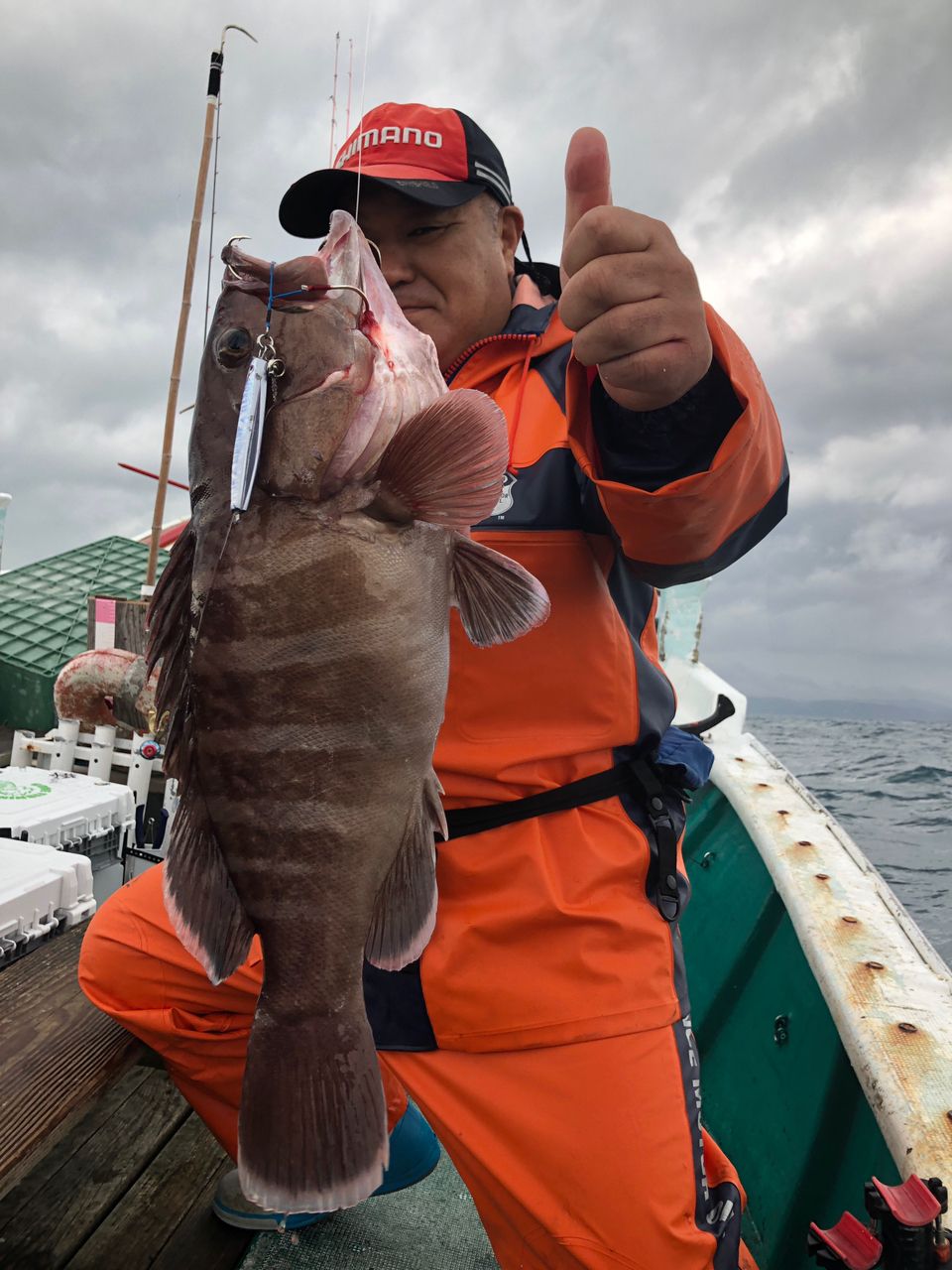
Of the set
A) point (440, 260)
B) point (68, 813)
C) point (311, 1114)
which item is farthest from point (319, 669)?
point (68, 813)

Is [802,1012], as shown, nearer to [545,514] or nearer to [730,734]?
[545,514]

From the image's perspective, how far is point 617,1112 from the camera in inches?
72.6

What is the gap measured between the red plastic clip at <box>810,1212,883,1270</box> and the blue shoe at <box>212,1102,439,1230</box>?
52.9 inches

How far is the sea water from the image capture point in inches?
246

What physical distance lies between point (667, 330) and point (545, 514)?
0.64m

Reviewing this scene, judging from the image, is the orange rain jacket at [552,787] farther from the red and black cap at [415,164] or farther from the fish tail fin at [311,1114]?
the red and black cap at [415,164]

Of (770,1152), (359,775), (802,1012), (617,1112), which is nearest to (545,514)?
(359,775)

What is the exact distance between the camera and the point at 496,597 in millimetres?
1509

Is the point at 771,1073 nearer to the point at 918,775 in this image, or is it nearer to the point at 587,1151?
the point at 587,1151

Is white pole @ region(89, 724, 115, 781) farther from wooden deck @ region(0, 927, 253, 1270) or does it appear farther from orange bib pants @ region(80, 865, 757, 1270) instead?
orange bib pants @ region(80, 865, 757, 1270)

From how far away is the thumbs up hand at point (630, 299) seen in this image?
1436 millimetres

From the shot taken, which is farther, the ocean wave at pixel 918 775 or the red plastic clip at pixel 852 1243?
the ocean wave at pixel 918 775

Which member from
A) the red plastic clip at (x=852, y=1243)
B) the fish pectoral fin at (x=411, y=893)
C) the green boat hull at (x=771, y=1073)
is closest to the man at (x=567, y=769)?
the red plastic clip at (x=852, y=1243)

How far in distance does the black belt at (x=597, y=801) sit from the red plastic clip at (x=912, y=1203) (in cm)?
67
